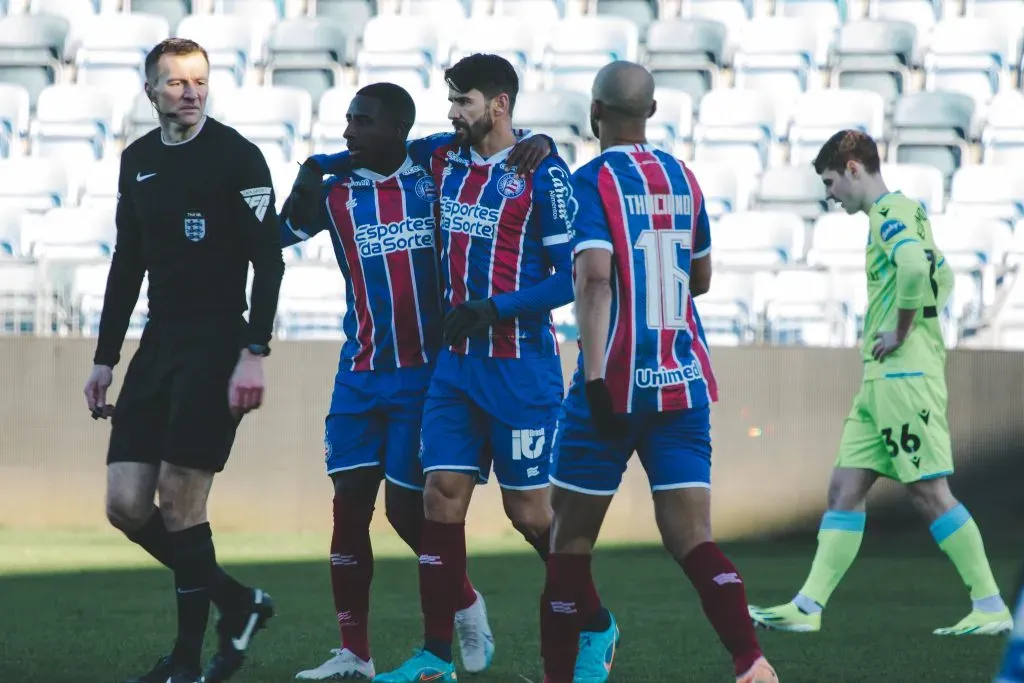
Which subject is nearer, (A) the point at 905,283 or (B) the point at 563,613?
(B) the point at 563,613

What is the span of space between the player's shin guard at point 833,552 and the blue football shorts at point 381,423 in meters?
2.23

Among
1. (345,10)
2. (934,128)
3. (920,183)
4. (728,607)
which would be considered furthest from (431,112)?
(728,607)

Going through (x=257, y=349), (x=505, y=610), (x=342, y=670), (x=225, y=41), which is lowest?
(x=505, y=610)

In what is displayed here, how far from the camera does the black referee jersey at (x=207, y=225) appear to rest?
4941 millimetres

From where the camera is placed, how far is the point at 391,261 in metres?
5.60

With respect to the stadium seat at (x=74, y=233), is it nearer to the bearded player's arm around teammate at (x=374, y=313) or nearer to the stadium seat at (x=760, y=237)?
the stadium seat at (x=760, y=237)

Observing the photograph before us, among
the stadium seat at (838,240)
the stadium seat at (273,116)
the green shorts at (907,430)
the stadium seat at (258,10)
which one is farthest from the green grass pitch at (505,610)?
the stadium seat at (258,10)

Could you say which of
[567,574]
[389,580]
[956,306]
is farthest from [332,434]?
[956,306]

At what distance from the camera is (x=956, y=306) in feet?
38.7

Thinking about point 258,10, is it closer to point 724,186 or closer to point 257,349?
point 724,186

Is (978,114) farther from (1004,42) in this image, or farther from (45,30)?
(45,30)

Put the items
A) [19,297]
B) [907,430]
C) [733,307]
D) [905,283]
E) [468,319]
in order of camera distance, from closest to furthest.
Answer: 1. [468,319]
2. [905,283]
3. [907,430]
4. [19,297]
5. [733,307]

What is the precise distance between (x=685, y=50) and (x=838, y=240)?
3282 millimetres

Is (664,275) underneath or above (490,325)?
above
